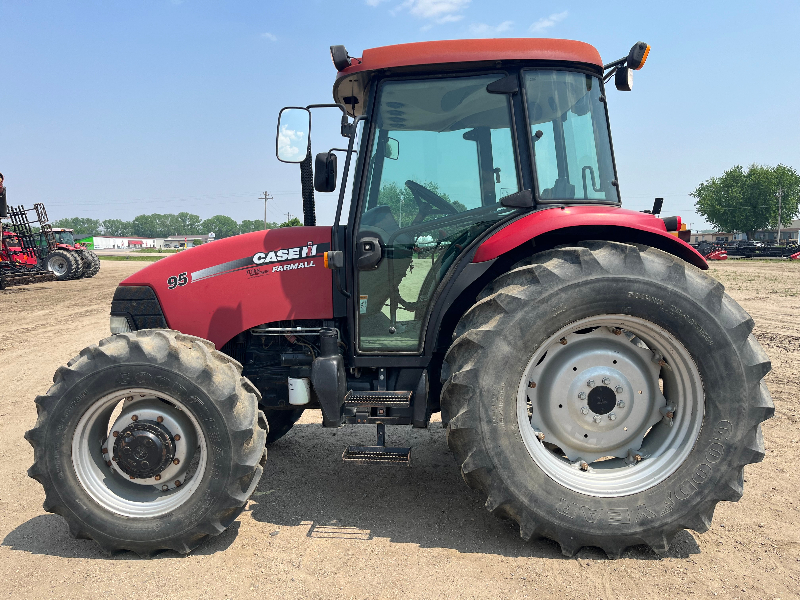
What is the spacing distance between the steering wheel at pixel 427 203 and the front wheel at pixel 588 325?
24.4 inches

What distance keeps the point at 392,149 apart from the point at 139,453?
2.18 m

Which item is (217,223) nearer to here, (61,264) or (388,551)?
(61,264)

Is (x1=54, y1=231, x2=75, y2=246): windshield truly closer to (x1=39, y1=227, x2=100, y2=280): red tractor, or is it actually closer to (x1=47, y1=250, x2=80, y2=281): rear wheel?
(x1=39, y1=227, x2=100, y2=280): red tractor

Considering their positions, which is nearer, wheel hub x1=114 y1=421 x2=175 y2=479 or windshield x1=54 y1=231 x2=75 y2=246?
wheel hub x1=114 y1=421 x2=175 y2=479

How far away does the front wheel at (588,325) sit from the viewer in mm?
2773

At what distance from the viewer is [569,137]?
3.28 metres

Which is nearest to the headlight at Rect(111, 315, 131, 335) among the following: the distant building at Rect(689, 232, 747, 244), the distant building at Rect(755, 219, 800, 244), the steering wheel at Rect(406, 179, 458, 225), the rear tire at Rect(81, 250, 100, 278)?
the steering wheel at Rect(406, 179, 458, 225)

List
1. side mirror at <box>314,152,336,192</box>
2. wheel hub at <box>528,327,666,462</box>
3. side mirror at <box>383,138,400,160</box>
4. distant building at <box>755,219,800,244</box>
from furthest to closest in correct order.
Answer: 1. distant building at <box>755,219,800,244</box>
2. side mirror at <box>383,138,400,160</box>
3. side mirror at <box>314,152,336,192</box>
4. wheel hub at <box>528,327,666,462</box>

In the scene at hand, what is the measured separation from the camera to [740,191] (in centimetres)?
6900

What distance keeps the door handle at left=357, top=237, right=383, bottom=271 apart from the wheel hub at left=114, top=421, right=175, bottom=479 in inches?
55.9

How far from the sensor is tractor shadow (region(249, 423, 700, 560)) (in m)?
2.96

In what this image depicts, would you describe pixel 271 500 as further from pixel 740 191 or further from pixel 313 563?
pixel 740 191

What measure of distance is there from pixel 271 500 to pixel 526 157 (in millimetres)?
2624

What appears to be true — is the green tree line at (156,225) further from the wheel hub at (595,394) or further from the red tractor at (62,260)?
the wheel hub at (595,394)
